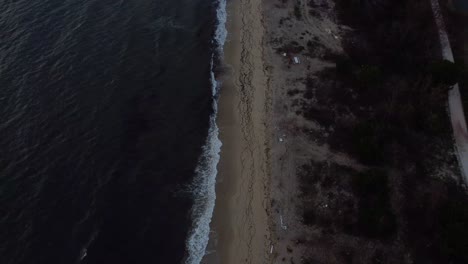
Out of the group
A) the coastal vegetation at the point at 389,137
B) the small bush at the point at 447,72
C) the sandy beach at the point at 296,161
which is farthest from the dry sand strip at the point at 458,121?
the small bush at the point at 447,72

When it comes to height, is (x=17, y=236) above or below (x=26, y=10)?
below

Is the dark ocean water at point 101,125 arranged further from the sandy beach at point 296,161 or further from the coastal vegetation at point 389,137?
the coastal vegetation at point 389,137

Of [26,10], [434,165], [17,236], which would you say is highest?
[26,10]

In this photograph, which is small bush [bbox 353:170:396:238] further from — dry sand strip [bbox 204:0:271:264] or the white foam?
the white foam

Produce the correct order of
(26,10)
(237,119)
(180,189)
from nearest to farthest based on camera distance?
1. (180,189)
2. (237,119)
3. (26,10)

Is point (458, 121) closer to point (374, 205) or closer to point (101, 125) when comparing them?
point (374, 205)

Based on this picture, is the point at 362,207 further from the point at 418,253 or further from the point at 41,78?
the point at 41,78

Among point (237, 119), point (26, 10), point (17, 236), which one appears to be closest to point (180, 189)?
point (237, 119)
